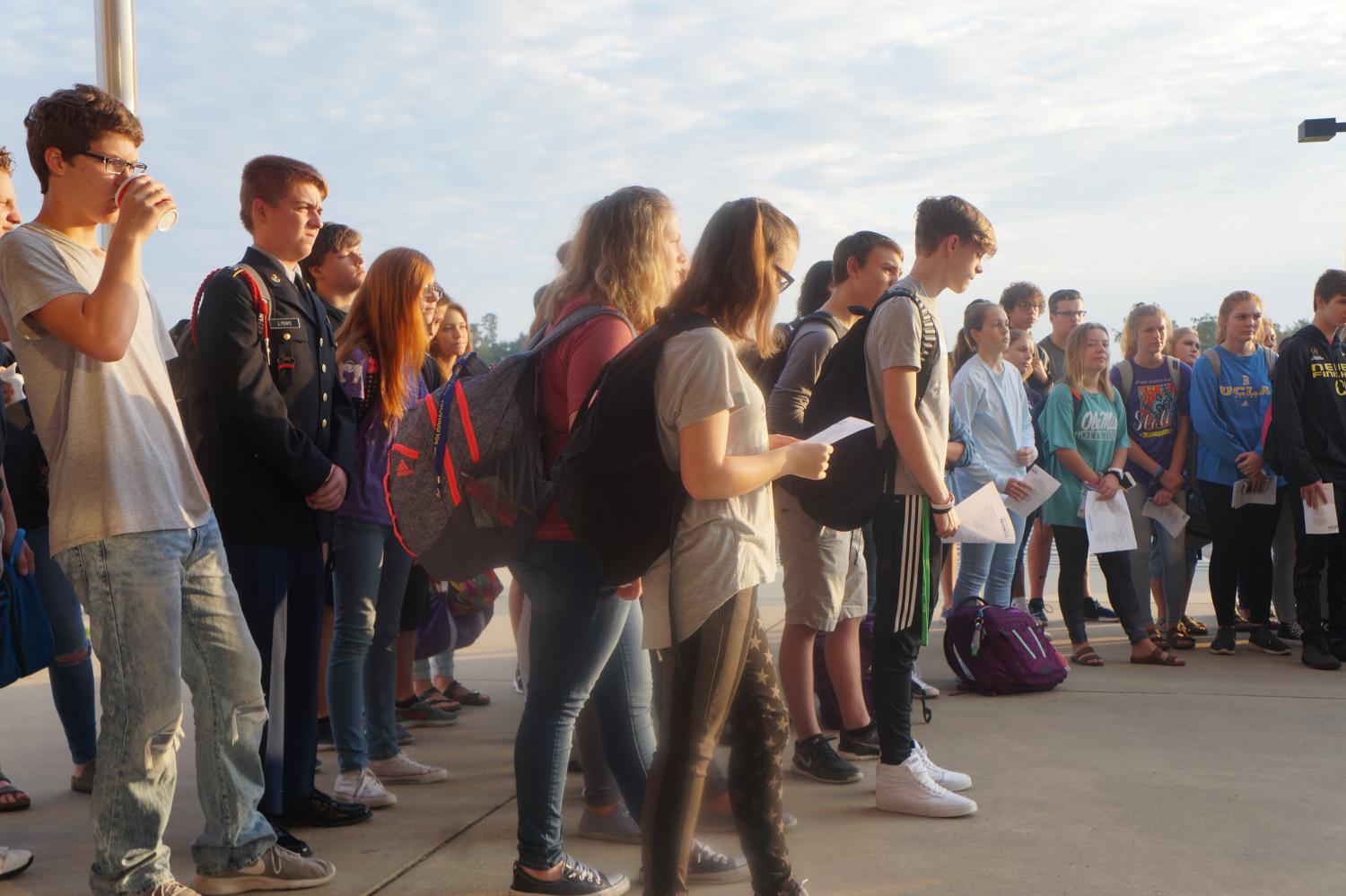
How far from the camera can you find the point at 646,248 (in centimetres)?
310

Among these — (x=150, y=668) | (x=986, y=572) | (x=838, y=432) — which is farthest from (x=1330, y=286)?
(x=150, y=668)

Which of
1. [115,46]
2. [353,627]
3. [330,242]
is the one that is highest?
[115,46]

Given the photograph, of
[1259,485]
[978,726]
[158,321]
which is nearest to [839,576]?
[978,726]

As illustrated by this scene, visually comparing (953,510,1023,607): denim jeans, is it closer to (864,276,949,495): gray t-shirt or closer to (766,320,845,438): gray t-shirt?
(766,320,845,438): gray t-shirt

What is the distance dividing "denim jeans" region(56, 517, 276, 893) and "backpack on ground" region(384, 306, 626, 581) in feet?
1.72

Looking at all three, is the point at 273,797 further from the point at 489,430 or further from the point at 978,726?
the point at 978,726

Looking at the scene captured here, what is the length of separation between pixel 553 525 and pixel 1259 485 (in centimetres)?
516

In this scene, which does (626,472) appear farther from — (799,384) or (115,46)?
(115,46)

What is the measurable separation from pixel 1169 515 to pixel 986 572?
1.70 meters

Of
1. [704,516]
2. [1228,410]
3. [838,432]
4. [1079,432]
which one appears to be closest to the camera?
[704,516]

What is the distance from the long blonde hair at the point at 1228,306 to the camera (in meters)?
6.93

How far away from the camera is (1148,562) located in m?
7.12

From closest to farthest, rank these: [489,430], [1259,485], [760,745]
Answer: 1. [760,745]
2. [489,430]
3. [1259,485]

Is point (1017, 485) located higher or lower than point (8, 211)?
lower
